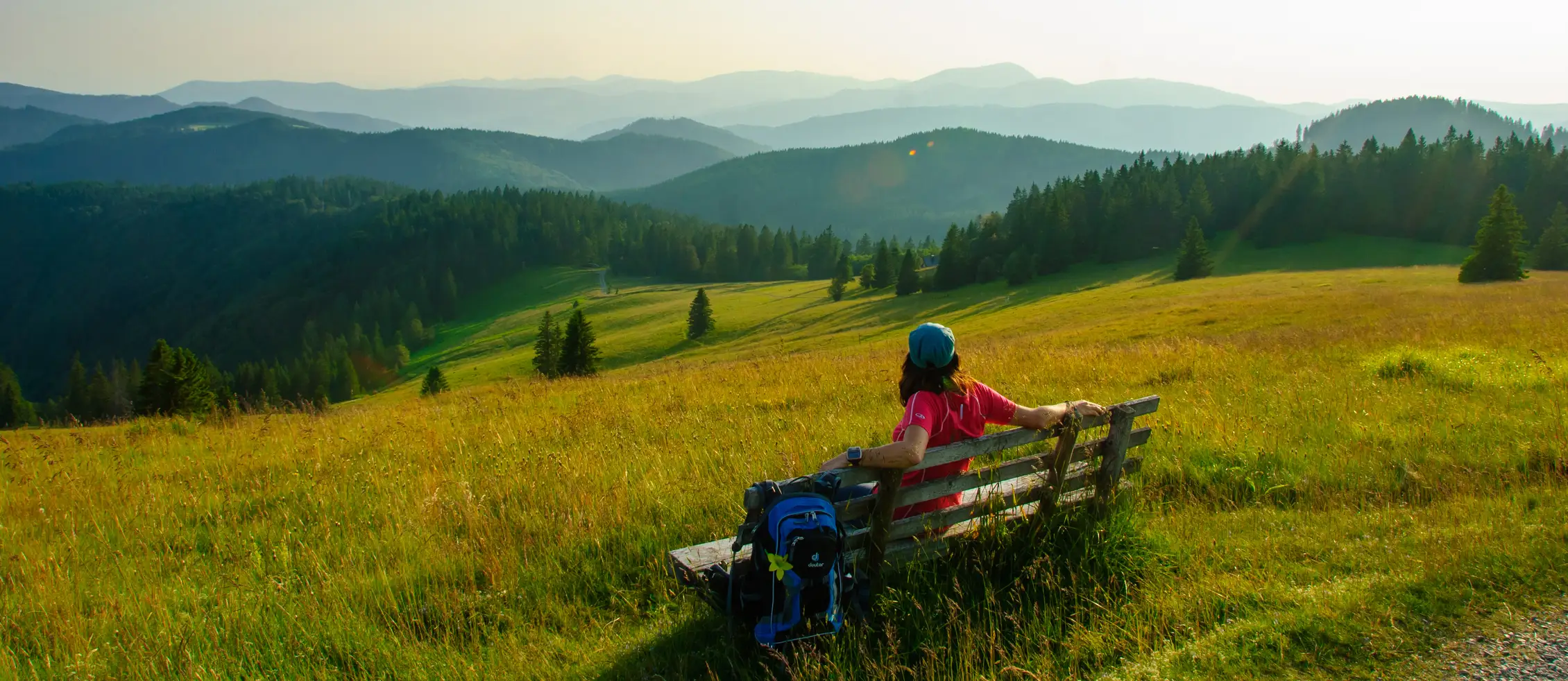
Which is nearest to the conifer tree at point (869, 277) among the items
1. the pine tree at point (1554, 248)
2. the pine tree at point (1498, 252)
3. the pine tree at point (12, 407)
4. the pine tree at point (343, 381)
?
the pine tree at point (1498, 252)

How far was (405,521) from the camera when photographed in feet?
19.4

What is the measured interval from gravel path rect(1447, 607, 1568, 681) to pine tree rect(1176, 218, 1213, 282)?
84.8m

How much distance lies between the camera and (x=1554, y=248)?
68.1 m

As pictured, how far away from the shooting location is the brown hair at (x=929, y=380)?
14.8ft

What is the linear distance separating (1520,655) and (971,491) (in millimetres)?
2994

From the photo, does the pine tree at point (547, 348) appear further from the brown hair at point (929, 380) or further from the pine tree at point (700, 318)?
the brown hair at point (929, 380)

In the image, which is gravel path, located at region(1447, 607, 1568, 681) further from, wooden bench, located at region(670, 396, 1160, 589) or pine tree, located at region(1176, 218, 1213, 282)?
pine tree, located at region(1176, 218, 1213, 282)

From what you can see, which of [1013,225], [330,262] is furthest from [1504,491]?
[330,262]

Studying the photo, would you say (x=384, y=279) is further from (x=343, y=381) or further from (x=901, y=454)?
(x=901, y=454)

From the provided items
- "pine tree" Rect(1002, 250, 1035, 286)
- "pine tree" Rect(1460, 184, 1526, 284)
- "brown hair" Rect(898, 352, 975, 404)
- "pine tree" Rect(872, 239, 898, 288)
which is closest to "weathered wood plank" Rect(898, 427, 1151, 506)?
"brown hair" Rect(898, 352, 975, 404)

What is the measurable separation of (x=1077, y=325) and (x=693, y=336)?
52159 millimetres

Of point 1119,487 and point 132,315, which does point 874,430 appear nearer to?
point 1119,487

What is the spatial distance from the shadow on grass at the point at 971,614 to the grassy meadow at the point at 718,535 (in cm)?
2

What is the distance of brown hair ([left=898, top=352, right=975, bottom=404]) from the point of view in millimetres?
4512
